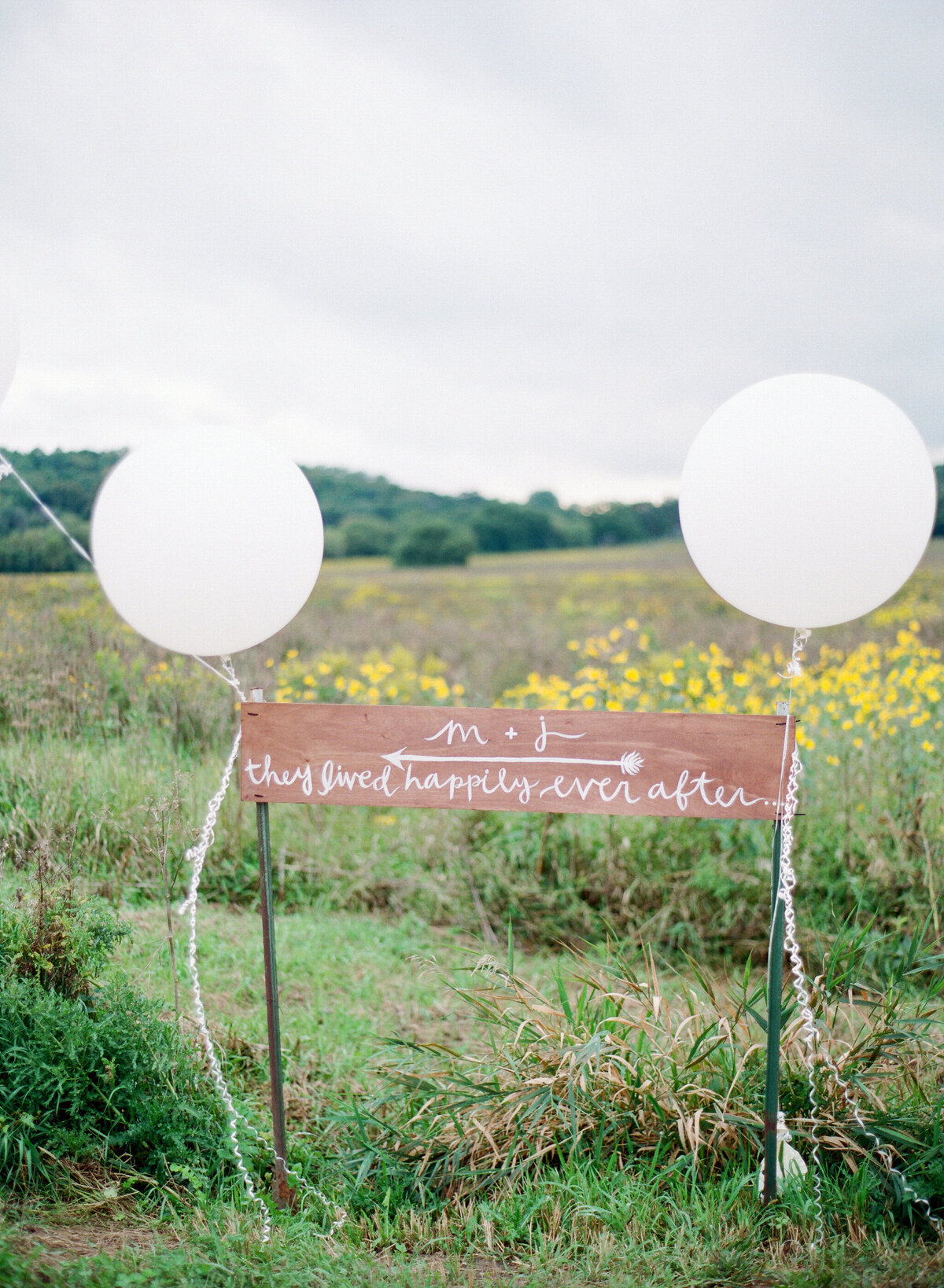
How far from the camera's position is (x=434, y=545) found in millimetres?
11984

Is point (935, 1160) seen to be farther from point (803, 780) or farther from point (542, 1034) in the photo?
point (803, 780)

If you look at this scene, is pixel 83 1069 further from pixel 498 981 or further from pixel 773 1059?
pixel 773 1059

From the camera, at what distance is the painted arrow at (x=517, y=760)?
1.91 m

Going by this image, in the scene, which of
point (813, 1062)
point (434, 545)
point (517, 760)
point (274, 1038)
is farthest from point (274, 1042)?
point (434, 545)

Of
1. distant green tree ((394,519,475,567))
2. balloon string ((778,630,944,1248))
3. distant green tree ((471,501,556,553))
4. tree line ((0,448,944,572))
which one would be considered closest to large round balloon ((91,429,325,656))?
balloon string ((778,630,944,1248))

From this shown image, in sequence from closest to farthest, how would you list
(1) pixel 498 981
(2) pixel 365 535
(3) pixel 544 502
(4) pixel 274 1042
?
(4) pixel 274 1042
(1) pixel 498 981
(2) pixel 365 535
(3) pixel 544 502

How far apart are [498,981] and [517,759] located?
0.96 m

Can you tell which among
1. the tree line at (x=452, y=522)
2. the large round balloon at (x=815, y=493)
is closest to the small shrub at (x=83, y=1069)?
the large round balloon at (x=815, y=493)

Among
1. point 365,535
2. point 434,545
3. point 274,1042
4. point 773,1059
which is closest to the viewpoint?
point 773,1059

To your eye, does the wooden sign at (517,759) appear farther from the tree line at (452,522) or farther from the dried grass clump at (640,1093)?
the tree line at (452,522)

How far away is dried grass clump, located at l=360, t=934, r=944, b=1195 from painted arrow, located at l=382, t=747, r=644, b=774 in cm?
76

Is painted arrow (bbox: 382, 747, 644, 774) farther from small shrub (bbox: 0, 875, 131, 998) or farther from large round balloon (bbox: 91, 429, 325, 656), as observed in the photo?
small shrub (bbox: 0, 875, 131, 998)

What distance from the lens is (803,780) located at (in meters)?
3.77

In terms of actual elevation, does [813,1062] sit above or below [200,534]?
below
